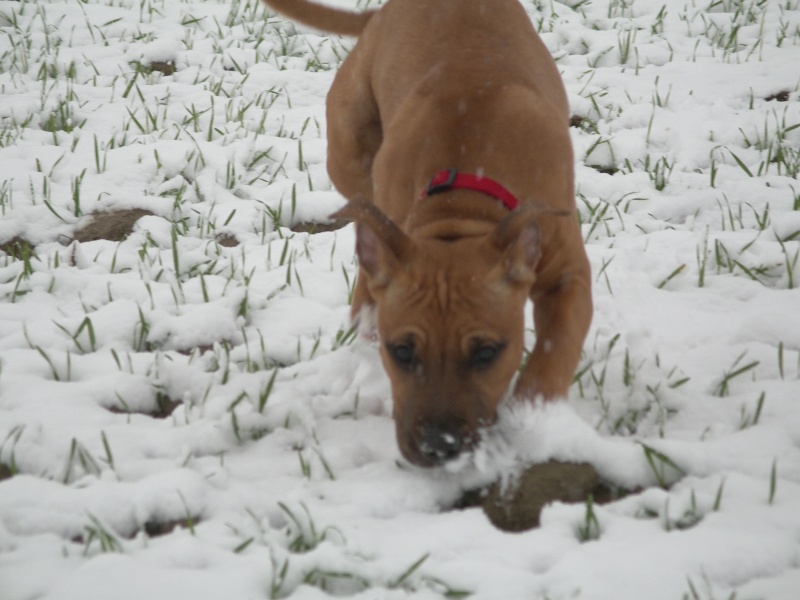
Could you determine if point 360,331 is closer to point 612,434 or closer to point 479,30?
point 612,434

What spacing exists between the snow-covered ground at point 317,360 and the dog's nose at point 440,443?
113mm

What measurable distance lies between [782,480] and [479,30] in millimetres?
2458

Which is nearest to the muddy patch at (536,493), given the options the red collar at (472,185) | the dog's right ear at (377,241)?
the dog's right ear at (377,241)

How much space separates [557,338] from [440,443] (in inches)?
30.5

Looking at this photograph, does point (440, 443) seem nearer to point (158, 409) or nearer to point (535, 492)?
point (535, 492)

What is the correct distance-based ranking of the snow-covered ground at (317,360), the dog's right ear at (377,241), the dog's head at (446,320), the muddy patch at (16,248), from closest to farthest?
the snow-covered ground at (317,360) < the dog's head at (446,320) < the dog's right ear at (377,241) < the muddy patch at (16,248)

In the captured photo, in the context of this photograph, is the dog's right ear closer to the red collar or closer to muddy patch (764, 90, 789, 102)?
the red collar

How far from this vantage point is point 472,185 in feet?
10.0

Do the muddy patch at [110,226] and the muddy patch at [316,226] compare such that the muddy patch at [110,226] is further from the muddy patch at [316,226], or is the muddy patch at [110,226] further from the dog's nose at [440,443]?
the dog's nose at [440,443]

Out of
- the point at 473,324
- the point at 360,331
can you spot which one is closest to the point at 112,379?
the point at 360,331

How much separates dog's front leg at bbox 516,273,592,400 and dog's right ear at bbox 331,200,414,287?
60 centimetres

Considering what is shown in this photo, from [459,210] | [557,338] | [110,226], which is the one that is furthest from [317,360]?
[110,226]

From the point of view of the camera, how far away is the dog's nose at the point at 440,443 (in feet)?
8.07

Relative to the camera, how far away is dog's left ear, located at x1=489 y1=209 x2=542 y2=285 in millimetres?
2635
